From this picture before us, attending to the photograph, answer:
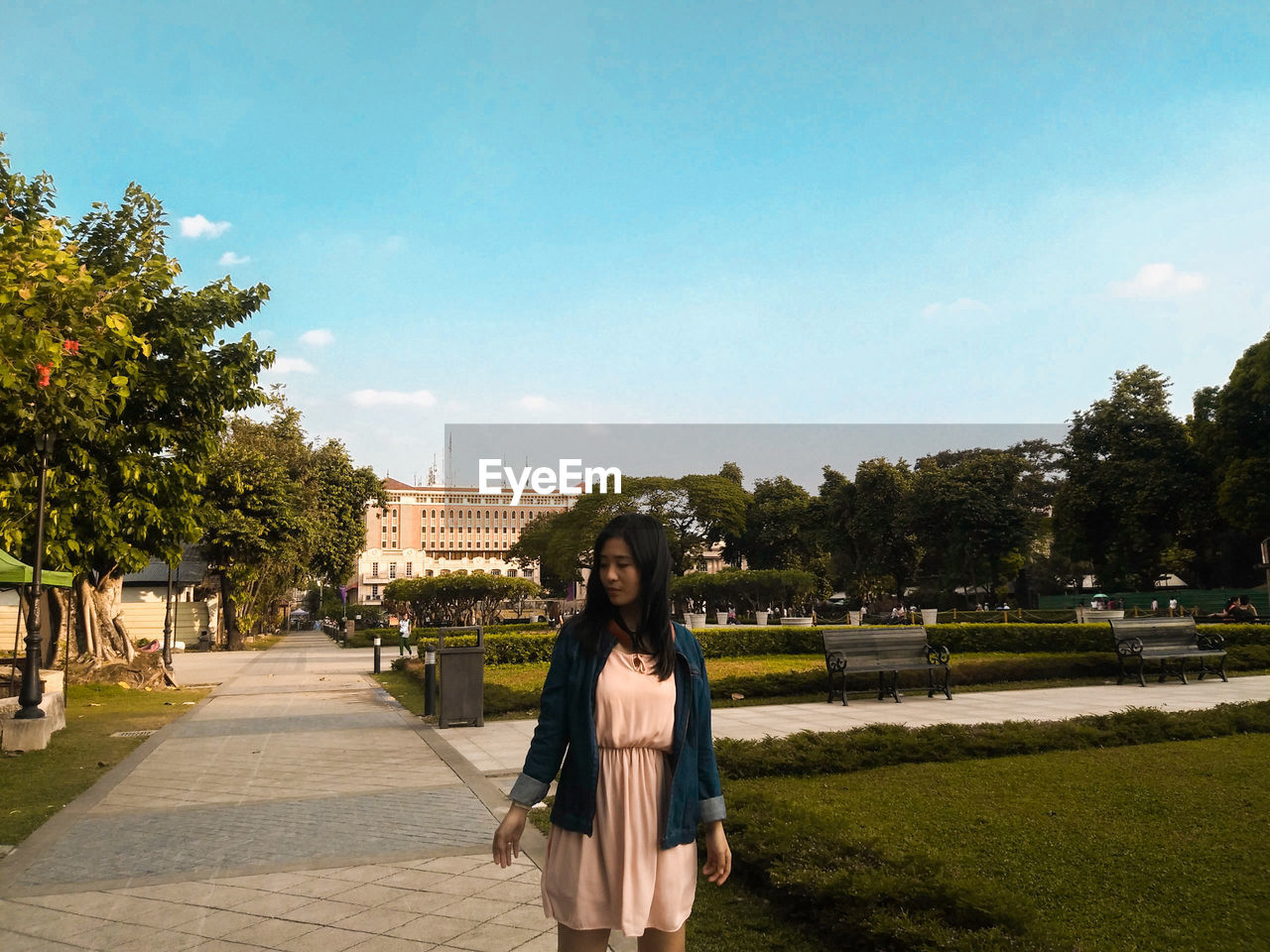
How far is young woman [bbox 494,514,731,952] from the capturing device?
2600 millimetres

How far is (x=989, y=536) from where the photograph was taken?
5109 cm

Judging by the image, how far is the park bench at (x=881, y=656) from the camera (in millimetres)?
12805

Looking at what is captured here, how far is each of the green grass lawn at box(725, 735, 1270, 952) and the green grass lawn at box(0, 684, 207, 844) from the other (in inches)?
206

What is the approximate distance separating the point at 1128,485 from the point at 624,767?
46.7 m

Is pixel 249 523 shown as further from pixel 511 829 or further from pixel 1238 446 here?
pixel 1238 446

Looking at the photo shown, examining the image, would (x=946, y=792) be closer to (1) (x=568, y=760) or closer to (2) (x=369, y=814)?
(2) (x=369, y=814)

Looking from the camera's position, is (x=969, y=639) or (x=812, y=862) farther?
(x=969, y=639)

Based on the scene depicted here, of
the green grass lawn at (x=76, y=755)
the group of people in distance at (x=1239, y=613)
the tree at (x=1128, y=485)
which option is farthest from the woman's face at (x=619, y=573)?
the tree at (x=1128, y=485)

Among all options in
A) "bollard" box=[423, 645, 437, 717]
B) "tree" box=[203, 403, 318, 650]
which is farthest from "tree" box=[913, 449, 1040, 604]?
"bollard" box=[423, 645, 437, 717]

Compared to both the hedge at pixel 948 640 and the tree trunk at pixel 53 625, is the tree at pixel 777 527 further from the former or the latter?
the tree trunk at pixel 53 625

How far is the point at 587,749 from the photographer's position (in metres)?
2.62

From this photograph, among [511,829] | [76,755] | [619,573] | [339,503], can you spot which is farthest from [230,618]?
[619,573]

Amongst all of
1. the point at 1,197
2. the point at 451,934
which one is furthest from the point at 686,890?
the point at 1,197

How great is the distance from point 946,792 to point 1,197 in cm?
1280
